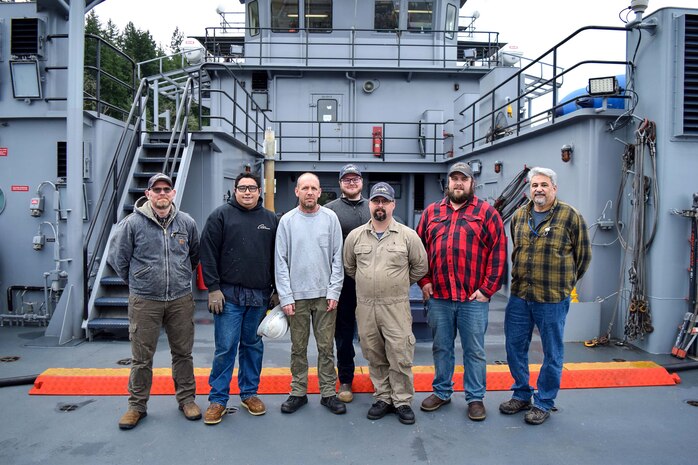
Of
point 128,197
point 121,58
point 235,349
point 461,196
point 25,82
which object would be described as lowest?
point 235,349

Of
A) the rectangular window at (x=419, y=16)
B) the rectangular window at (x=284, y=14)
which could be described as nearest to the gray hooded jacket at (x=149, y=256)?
the rectangular window at (x=284, y=14)

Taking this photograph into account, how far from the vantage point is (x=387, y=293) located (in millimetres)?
3811

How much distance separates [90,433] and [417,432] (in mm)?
2342

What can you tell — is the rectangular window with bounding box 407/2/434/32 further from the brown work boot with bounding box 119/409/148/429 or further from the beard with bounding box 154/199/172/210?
the brown work boot with bounding box 119/409/148/429

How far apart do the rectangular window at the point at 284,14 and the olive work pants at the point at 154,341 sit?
10915mm

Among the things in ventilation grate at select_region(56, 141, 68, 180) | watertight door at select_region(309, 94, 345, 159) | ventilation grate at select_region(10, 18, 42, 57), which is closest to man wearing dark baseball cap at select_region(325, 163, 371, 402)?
ventilation grate at select_region(56, 141, 68, 180)

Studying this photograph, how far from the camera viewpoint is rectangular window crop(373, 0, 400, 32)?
43.7 feet

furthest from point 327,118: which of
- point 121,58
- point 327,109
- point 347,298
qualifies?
point 121,58

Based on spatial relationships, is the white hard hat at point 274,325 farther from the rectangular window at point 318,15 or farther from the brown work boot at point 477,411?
the rectangular window at point 318,15

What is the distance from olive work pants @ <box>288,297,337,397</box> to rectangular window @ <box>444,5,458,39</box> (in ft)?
37.7

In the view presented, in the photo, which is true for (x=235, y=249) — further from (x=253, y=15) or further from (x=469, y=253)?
(x=253, y=15)

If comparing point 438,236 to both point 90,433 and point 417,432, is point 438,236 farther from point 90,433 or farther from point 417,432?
point 90,433

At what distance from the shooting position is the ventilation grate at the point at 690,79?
532 centimetres

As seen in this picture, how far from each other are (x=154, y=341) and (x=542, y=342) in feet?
9.62
